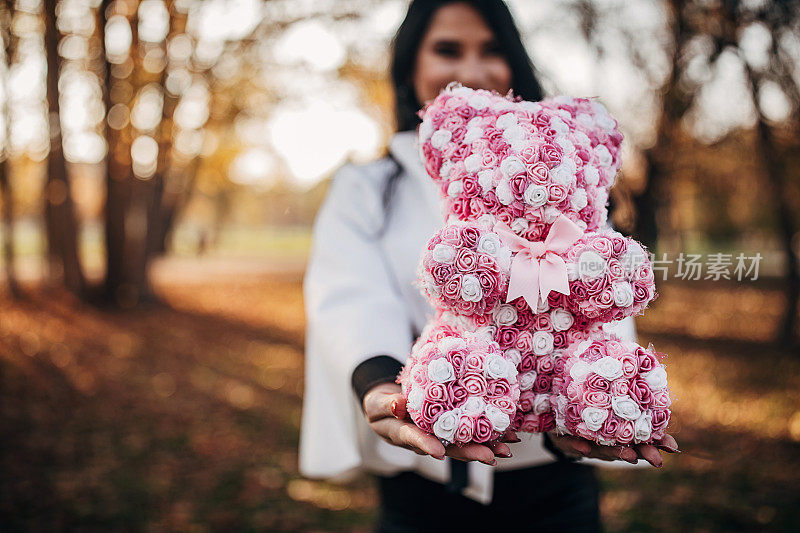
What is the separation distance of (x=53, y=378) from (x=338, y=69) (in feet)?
21.7

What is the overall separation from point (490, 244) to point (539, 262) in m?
0.14

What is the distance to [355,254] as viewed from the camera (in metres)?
1.96

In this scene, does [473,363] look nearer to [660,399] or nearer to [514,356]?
[514,356]

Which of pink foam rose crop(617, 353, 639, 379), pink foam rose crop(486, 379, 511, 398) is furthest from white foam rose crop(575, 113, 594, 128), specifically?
pink foam rose crop(486, 379, 511, 398)

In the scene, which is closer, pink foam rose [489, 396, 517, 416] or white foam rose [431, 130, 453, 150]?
pink foam rose [489, 396, 517, 416]

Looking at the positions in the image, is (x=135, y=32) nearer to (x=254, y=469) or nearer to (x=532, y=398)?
(x=254, y=469)

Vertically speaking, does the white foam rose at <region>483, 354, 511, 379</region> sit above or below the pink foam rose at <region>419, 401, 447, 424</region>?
above

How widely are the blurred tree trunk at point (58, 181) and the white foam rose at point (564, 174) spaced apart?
892 centimetres

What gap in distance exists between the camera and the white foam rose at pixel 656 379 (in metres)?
1.37

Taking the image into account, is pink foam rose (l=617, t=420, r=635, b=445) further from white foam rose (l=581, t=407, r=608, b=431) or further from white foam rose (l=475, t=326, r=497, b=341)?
white foam rose (l=475, t=326, r=497, b=341)

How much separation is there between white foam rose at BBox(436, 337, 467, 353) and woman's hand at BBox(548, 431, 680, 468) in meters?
0.36

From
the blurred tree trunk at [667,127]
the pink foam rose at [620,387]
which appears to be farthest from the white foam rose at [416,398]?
the blurred tree trunk at [667,127]

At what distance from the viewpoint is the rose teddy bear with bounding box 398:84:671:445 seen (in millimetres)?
1364

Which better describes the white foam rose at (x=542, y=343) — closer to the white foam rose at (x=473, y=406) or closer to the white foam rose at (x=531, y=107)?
the white foam rose at (x=473, y=406)
